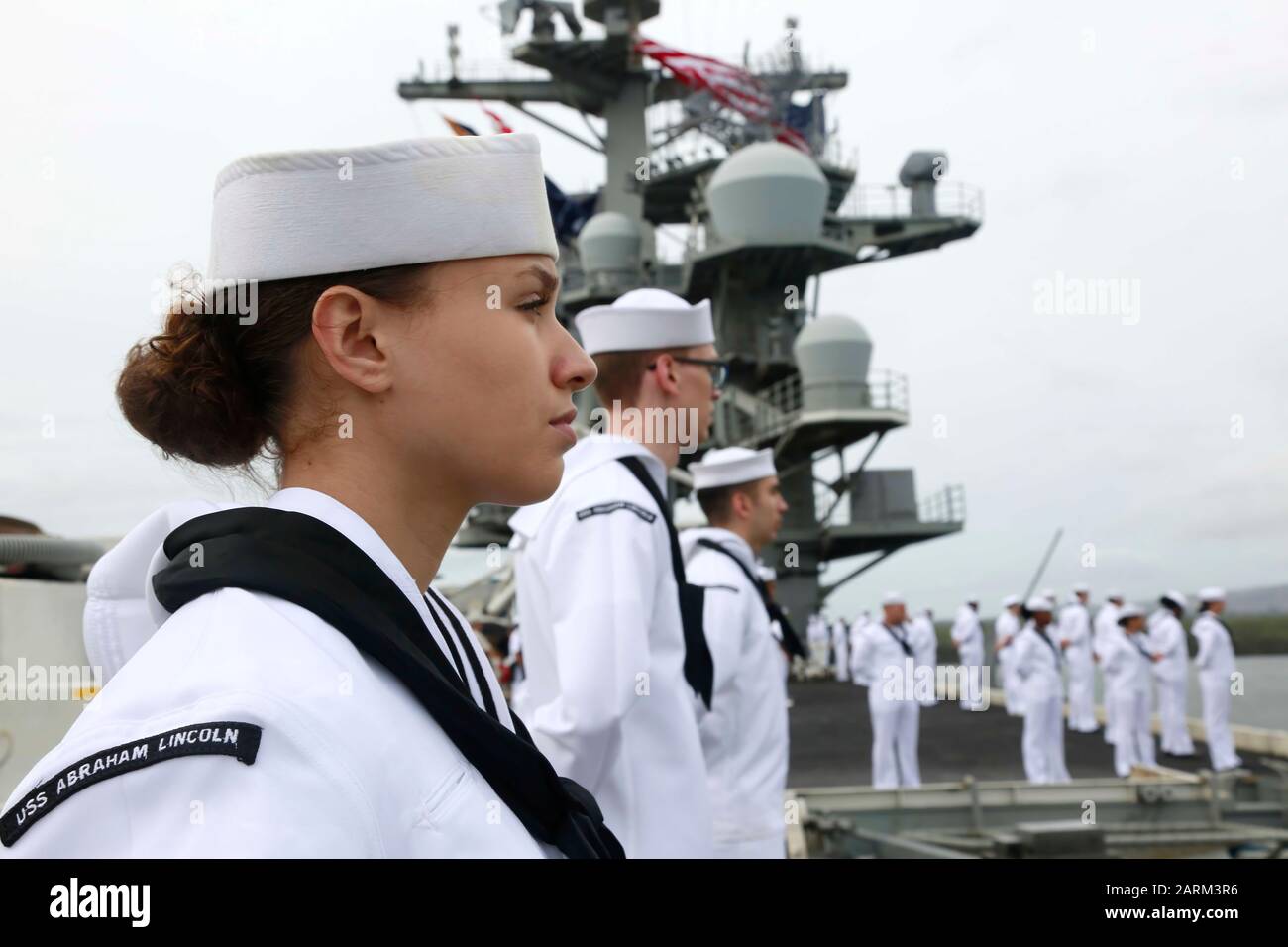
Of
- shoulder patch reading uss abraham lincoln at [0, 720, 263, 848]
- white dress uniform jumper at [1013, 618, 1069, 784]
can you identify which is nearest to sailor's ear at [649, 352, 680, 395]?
shoulder patch reading uss abraham lincoln at [0, 720, 263, 848]

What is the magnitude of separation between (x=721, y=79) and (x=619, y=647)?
2573 cm

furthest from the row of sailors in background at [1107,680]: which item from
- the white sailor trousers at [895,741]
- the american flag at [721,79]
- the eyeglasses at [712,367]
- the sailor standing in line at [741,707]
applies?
the american flag at [721,79]

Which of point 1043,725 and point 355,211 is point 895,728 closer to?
point 1043,725

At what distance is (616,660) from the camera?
8.56ft

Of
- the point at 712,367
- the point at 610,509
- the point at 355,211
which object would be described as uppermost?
the point at 712,367

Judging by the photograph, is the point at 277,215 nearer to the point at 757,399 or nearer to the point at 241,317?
the point at 241,317

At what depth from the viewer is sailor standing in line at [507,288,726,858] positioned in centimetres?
262

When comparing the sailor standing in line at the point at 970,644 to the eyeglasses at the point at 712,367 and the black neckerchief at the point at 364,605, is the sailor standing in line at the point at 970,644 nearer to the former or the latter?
the eyeglasses at the point at 712,367

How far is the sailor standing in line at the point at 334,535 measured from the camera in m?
0.81

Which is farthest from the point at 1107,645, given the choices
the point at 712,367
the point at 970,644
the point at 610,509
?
the point at 610,509

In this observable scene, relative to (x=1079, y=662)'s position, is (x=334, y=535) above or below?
above

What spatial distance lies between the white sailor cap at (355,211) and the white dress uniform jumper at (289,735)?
27 centimetres

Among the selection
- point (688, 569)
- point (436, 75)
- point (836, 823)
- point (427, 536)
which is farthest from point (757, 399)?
point (427, 536)
